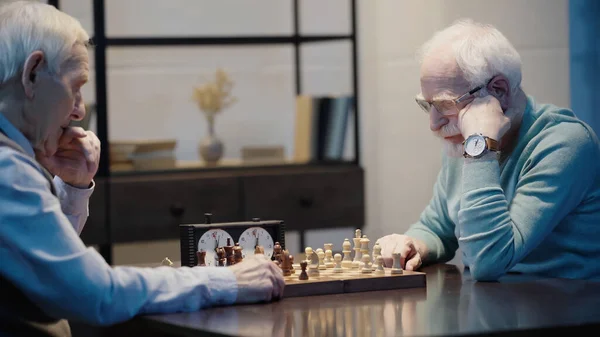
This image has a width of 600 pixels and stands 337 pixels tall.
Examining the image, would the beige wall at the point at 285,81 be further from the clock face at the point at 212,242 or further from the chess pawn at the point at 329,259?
the clock face at the point at 212,242

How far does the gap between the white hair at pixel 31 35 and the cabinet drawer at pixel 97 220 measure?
2528 mm

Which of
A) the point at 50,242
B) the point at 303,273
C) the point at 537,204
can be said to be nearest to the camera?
the point at 50,242

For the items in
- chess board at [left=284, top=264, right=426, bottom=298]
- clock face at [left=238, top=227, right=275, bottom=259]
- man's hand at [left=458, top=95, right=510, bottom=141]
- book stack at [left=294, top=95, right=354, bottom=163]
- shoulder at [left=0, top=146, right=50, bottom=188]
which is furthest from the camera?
book stack at [left=294, top=95, right=354, bottom=163]

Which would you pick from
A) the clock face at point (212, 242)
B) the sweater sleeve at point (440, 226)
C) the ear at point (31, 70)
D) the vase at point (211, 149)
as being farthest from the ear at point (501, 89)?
the vase at point (211, 149)

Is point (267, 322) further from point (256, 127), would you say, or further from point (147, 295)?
point (256, 127)

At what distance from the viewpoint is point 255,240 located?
263cm

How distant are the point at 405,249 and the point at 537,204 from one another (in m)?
0.42

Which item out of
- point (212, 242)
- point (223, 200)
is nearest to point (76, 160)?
point (212, 242)

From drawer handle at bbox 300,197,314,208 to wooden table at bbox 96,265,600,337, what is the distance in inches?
103

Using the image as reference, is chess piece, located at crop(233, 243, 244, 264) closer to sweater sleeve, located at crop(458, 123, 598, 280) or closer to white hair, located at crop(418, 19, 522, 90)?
sweater sleeve, located at crop(458, 123, 598, 280)

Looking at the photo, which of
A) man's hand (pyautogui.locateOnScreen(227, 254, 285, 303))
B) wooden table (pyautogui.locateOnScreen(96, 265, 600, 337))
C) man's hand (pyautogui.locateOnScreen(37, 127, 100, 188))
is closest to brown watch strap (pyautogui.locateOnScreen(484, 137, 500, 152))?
wooden table (pyautogui.locateOnScreen(96, 265, 600, 337))

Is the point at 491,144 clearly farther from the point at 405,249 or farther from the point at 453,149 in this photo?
the point at 405,249

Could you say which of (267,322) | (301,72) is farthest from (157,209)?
(267,322)

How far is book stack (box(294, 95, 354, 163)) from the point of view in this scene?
5387 millimetres
